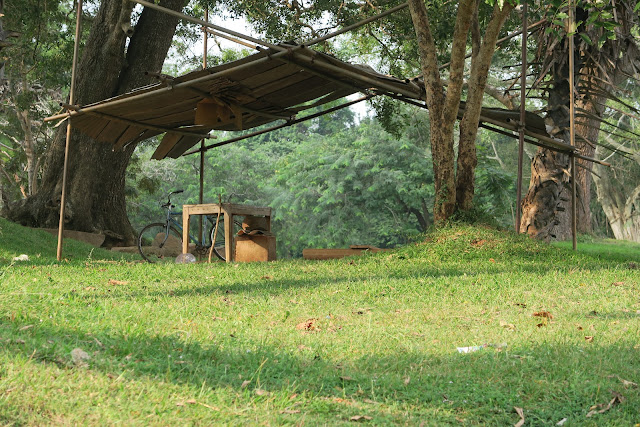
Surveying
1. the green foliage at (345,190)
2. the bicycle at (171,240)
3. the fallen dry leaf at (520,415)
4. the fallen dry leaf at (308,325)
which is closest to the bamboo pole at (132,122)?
the bicycle at (171,240)

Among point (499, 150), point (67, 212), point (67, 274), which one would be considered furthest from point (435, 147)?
point (499, 150)

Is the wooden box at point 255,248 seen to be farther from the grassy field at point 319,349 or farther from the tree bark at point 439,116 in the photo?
the grassy field at point 319,349

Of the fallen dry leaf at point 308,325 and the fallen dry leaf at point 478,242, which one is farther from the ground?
the fallen dry leaf at point 478,242

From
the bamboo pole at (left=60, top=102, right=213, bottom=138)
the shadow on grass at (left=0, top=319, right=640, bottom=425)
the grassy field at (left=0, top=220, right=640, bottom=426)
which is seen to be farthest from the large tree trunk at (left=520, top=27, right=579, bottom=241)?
the shadow on grass at (left=0, top=319, right=640, bottom=425)

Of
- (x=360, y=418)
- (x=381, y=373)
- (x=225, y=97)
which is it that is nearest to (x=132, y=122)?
(x=225, y=97)

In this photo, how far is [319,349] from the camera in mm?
4066

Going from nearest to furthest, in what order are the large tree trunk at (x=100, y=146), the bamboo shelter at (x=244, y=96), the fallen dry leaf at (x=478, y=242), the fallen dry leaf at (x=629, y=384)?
the fallen dry leaf at (x=629, y=384), the bamboo shelter at (x=244, y=96), the fallen dry leaf at (x=478, y=242), the large tree trunk at (x=100, y=146)

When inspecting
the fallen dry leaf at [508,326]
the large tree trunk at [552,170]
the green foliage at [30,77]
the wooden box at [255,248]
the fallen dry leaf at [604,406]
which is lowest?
the fallen dry leaf at [604,406]

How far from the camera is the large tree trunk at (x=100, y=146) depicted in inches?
516

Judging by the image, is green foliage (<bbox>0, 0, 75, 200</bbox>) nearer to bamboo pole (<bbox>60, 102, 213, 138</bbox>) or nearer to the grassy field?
bamboo pole (<bbox>60, 102, 213, 138</bbox>)

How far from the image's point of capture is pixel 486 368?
12.2ft

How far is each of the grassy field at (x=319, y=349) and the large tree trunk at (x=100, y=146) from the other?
648 centimetres

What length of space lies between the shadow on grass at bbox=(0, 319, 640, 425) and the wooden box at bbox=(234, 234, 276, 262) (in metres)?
5.73

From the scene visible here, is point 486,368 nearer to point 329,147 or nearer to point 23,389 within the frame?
point 23,389
